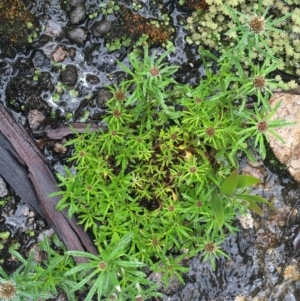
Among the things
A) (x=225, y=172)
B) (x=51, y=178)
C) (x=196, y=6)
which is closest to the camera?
(x=225, y=172)

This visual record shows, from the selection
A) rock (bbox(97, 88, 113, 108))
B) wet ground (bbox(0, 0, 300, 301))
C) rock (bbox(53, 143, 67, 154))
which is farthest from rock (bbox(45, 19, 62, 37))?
rock (bbox(53, 143, 67, 154))

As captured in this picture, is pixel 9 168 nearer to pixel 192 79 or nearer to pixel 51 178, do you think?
pixel 51 178

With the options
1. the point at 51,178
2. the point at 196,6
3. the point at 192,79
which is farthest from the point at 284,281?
the point at 196,6

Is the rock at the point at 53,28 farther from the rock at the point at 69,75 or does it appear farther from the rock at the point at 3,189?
the rock at the point at 3,189

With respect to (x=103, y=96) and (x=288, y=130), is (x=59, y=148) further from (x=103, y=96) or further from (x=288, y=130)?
(x=288, y=130)

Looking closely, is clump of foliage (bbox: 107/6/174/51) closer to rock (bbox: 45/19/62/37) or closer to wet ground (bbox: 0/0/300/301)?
wet ground (bbox: 0/0/300/301)

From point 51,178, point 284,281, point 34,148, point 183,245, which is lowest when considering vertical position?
point 284,281

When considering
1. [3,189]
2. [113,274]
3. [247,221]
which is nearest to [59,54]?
[3,189]
